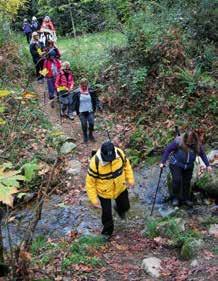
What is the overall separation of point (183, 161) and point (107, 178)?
5.22ft

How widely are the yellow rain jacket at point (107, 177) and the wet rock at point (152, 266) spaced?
130 centimetres

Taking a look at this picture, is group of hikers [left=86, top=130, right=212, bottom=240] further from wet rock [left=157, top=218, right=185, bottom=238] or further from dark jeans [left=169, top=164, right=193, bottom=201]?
wet rock [left=157, top=218, right=185, bottom=238]

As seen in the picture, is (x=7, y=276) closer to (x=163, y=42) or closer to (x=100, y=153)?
(x=100, y=153)

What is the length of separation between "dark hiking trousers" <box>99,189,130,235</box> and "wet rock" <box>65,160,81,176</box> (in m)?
2.93

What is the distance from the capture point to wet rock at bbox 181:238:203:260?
7285mm

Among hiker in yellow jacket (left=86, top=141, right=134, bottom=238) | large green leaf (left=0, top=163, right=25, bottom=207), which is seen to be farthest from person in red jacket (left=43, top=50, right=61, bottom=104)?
large green leaf (left=0, top=163, right=25, bottom=207)

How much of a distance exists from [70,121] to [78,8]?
11989mm

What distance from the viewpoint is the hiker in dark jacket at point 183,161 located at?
8086 millimetres

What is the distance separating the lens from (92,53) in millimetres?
18047

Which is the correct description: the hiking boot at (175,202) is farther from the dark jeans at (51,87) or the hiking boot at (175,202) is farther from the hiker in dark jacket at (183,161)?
the dark jeans at (51,87)

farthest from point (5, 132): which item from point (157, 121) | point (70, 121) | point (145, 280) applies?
point (145, 280)

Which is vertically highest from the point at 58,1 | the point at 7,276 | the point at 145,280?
the point at 58,1

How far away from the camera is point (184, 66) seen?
1352cm

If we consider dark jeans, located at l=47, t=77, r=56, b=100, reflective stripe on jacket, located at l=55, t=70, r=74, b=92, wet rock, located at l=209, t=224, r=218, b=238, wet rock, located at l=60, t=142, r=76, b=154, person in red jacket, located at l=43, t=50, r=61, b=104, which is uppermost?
person in red jacket, located at l=43, t=50, r=61, b=104
